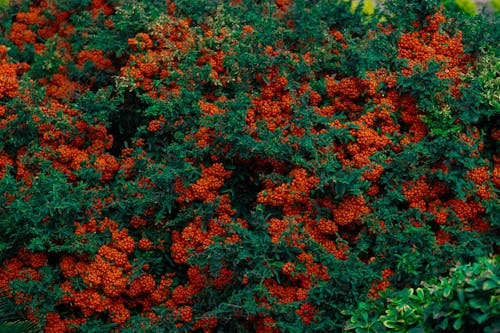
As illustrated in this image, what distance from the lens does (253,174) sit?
4.56 m

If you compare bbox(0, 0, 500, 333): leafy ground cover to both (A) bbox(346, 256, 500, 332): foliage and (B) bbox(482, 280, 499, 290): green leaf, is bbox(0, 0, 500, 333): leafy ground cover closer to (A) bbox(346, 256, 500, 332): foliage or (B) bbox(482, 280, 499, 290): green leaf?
(A) bbox(346, 256, 500, 332): foliage

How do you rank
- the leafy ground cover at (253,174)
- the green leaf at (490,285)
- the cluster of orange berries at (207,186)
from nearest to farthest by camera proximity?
the green leaf at (490,285) < the leafy ground cover at (253,174) < the cluster of orange berries at (207,186)

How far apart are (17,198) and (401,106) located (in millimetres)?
2465

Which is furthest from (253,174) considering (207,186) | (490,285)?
(490,285)

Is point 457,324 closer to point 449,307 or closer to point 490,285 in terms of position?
point 449,307

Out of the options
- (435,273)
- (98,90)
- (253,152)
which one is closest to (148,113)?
(98,90)

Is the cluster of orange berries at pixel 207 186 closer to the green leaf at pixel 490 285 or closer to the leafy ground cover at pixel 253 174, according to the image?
the leafy ground cover at pixel 253 174

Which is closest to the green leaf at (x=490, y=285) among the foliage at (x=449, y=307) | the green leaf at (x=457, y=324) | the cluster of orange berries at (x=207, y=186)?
the foliage at (x=449, y=307)

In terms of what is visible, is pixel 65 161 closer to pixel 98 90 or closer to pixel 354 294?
pixel 98 90

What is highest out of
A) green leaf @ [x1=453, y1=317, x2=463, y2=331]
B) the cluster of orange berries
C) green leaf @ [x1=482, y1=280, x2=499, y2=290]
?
green leaf @ [x1=482, y1=280, x2=499, y2=290]

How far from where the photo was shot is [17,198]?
14.5 ft

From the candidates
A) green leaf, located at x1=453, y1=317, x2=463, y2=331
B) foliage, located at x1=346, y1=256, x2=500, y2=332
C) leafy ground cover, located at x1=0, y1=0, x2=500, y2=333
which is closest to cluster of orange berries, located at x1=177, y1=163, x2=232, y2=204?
leafy ground cover, located at x1=0, y1=0, x2=500, y2=333

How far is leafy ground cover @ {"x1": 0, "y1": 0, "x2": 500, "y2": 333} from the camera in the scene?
4.12 metres

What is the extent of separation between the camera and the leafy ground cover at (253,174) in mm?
4117
